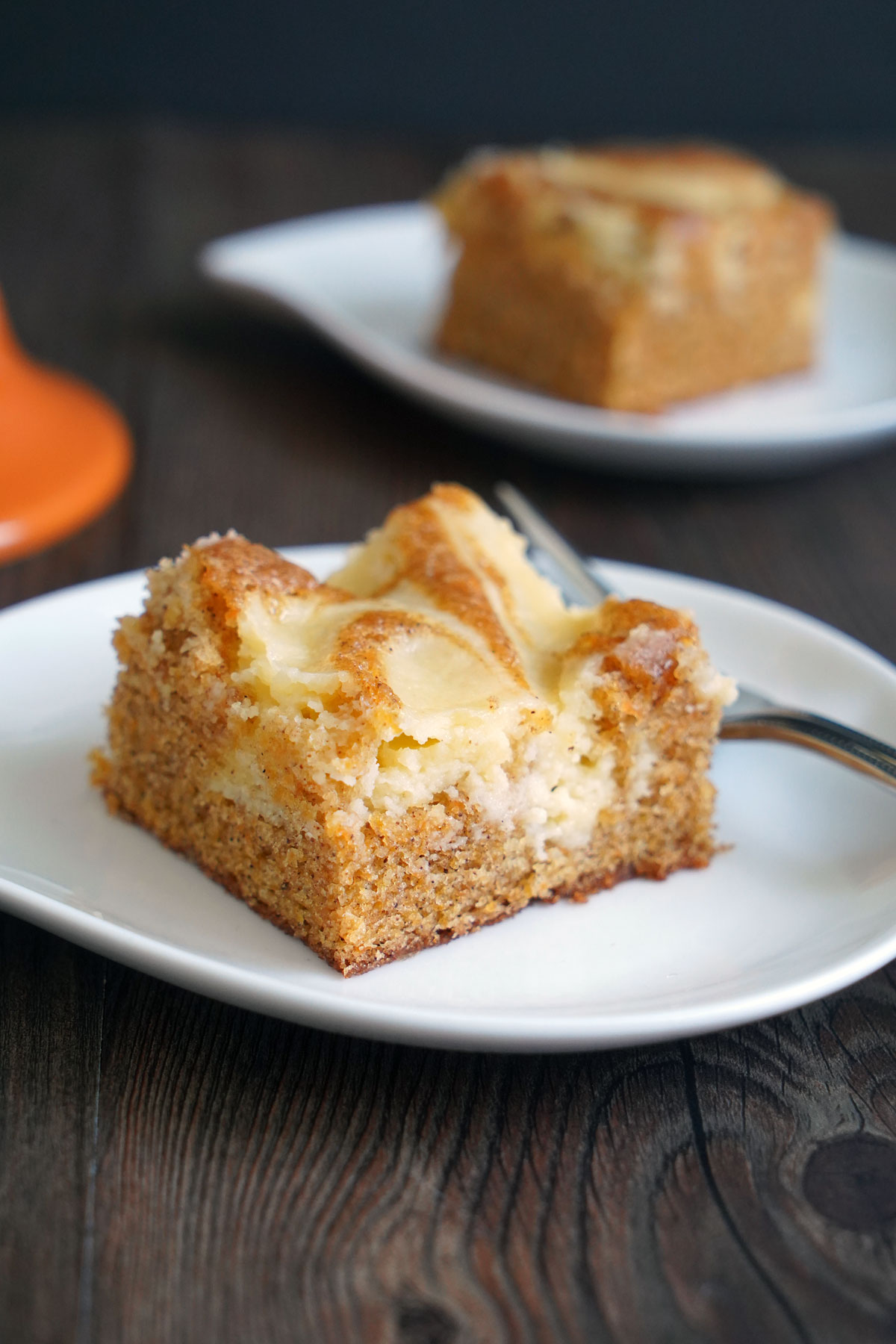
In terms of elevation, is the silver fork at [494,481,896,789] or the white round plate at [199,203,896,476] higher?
the silver fork at [494,481,896,789]

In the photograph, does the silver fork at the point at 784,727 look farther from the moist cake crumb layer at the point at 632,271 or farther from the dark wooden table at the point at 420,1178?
the moist cake crumb layer at the point at 632,271

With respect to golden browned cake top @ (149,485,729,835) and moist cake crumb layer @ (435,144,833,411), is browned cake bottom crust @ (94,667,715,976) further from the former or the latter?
moist cake crumb layer @ (435,144,833,411)

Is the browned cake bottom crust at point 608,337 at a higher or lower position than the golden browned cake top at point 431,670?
lower

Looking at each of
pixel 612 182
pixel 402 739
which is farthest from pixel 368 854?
pixel 612 182

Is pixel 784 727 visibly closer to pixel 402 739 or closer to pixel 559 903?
pixel 559 903

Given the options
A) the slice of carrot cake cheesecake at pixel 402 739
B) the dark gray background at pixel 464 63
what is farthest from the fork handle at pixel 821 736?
the dark gray background at pixel 464 63

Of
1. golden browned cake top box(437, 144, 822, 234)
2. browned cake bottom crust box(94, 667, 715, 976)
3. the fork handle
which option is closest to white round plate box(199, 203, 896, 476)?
golden browned cake top box(437, 144, 822, 234)
